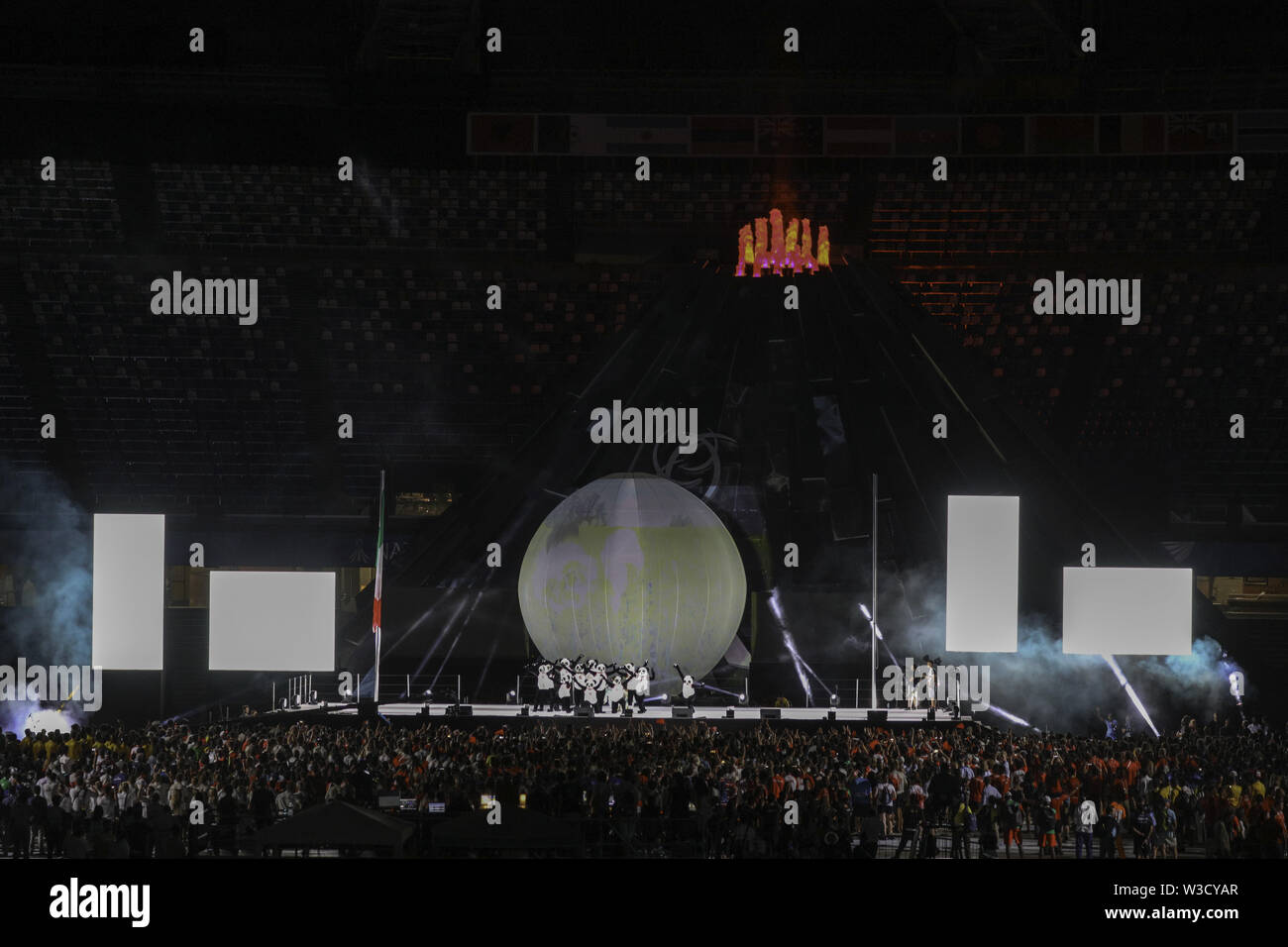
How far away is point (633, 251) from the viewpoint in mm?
39344

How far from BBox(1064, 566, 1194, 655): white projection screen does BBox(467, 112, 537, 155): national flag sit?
56.8 feet

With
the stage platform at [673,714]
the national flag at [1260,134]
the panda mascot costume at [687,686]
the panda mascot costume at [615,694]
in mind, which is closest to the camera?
the stage platform at [673,714]

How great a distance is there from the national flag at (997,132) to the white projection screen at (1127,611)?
11.9 metres

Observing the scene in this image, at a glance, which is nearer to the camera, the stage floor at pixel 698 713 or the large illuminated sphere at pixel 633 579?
the stage floor at pixel 698 713

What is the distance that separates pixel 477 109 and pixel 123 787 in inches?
915

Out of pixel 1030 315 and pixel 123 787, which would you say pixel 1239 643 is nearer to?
pixel 1030 315

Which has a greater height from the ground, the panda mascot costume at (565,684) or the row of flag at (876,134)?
the row of flag at (876,134)

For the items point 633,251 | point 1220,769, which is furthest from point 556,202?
point 1220,769

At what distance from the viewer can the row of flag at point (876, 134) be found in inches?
1389

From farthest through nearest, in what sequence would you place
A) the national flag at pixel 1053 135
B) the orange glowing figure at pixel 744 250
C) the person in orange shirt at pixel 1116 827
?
1. the orange glowing figure at pixel 744 250
2. the national flag at pixel 1053 135
3. the person in orange shirt at pixel 1116 827

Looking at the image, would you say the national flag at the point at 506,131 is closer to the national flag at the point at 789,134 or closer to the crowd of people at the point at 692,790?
the national flag at the point at 789,134

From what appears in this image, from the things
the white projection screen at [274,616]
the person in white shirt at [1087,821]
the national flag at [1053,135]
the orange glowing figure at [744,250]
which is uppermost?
the national flag at [1053,135]

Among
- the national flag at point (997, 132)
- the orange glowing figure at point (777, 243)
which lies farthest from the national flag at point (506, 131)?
the national flag at point (997, 132)
